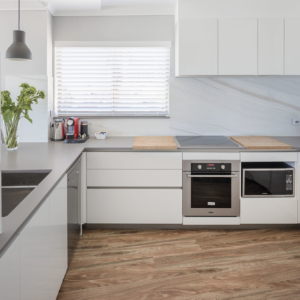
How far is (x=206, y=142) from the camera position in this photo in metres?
3.57

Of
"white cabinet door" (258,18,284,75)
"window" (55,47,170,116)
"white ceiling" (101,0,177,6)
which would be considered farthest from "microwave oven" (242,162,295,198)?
"white ceiling" (101,0,177,6)

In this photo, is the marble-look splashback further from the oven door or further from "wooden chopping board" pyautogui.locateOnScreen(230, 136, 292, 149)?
the oven door

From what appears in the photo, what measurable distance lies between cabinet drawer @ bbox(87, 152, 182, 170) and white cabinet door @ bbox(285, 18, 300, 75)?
145 cm

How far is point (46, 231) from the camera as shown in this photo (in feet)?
5.87

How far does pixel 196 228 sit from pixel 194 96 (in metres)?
1.46

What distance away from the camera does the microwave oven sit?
336 cm

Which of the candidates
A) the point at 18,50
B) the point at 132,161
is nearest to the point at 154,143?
the point at 132,161

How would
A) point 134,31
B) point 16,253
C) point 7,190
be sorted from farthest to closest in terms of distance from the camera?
point 134,31
point 7,190
point 16,253

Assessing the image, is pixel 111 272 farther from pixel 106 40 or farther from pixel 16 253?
pixel 106 40

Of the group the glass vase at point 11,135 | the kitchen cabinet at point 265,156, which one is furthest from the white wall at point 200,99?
the glass vase at point 11,135

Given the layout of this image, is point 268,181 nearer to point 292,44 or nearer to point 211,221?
point 211,221

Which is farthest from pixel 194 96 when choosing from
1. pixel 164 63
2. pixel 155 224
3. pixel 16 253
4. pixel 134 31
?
pixel 16 253

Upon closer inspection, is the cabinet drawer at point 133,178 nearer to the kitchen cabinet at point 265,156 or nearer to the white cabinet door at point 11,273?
the kitchen cabinet at point 265,156

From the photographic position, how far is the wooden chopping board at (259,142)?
331 centimetres
